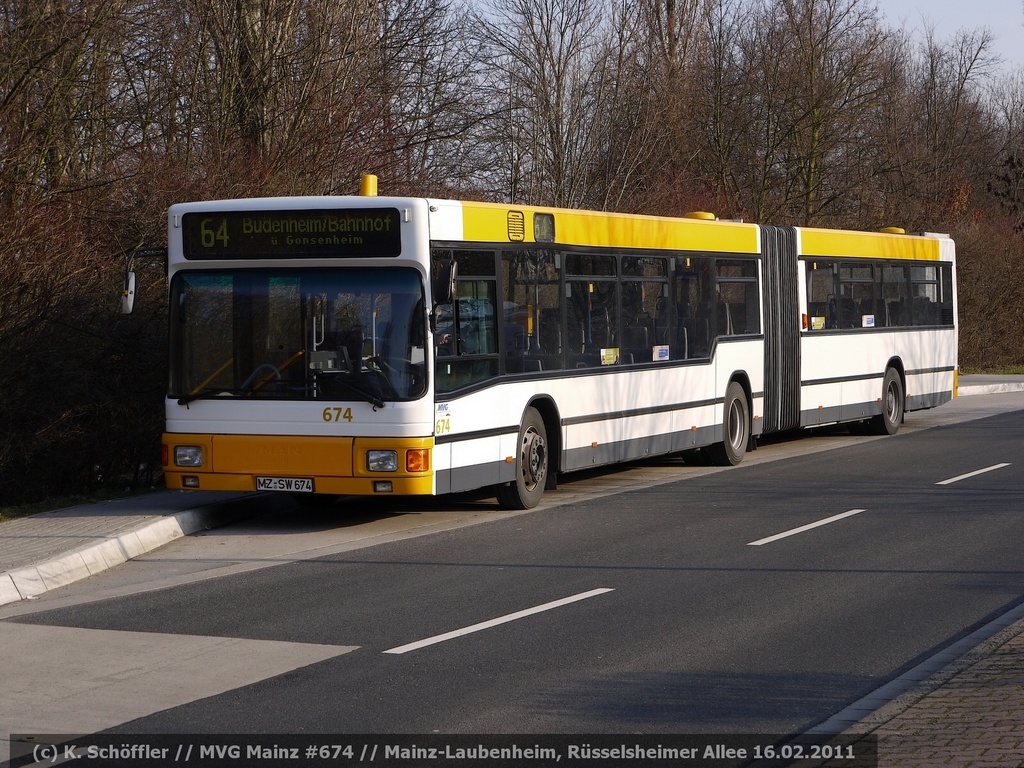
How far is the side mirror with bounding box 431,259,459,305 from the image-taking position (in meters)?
12.2

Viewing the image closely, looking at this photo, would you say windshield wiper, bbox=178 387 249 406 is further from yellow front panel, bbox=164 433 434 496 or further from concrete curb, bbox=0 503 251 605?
concrete curb, bbox=0 503 251 605

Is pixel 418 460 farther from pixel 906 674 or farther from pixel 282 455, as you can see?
pixel 906 674

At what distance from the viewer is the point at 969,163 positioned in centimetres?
5856

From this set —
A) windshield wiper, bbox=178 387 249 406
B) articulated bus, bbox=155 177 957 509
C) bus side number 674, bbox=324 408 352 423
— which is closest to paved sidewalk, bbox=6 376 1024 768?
articulated bus, bbox=155 177 957 509

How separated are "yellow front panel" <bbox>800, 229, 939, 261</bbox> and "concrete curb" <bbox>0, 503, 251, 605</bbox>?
10301 mm

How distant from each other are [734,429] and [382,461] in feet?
24.2

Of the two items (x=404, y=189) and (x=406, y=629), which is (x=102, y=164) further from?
(x=406, y=629)

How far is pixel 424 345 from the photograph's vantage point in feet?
40.2

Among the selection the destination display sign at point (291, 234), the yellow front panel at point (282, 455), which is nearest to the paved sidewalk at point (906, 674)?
the yellow front panel at point (282, 455)

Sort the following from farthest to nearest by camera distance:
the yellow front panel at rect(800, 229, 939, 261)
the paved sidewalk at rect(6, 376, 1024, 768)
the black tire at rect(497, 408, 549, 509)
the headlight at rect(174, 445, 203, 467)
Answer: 1. the yellow front panel at rect(800, 229, 939, 261)
2. the black tire at rect(497, 408, 549, 509)
3. the headlight at rect(174, 445, 203, 467)
4. the paved sidewalk at rect(6, 376, 1024, 768)

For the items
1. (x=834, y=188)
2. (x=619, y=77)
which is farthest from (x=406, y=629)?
(x=834, y=188)

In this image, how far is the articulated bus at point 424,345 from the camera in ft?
40.2

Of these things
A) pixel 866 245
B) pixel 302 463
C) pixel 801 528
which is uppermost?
pixel 866 245

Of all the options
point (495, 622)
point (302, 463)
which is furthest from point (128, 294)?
point (495, 622)
